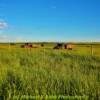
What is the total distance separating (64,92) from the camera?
7.21 metres

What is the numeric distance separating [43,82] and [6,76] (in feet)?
4.26

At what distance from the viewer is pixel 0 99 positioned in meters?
6.94

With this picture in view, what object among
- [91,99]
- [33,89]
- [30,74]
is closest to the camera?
[91,99]

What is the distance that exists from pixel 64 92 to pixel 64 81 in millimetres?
529

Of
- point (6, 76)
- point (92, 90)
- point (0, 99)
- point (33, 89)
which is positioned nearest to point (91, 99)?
point (92, 90)

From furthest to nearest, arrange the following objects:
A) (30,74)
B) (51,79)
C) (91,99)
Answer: (30,74) < (51,79) < (91,99)

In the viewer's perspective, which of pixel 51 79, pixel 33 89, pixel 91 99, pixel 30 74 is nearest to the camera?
pixel 91 99

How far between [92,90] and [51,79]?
1201mm

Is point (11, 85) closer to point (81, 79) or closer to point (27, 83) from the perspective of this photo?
point (27, 83)

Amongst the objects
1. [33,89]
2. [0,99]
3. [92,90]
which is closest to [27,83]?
[33,89]

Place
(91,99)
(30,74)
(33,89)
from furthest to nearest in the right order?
1. (30,74)
2. (33,89)
3. (91,99)

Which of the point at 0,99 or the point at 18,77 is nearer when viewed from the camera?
the point at 0,99

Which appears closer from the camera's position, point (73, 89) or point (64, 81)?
point (73, 89)

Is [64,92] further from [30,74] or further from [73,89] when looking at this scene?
[30,74]
